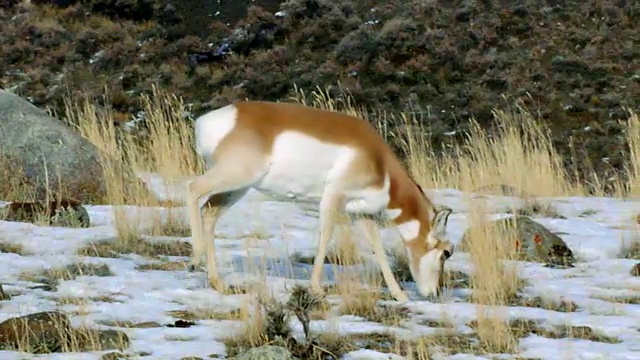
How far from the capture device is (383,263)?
7336 mm

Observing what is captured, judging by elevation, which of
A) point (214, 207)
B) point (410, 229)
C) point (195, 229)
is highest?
point (214, 207)

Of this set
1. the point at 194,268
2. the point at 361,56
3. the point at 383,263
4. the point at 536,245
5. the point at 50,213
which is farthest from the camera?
the point at 361,56

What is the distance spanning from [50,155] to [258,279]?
178 inches

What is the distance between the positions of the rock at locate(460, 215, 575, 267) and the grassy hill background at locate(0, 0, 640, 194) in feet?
48.6

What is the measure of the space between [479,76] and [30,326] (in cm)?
2510

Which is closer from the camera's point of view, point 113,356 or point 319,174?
point 113,356

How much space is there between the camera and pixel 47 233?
8.39 m

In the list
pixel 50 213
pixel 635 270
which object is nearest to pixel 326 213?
pixel 635 270

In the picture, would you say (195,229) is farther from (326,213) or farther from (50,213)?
(50,213)

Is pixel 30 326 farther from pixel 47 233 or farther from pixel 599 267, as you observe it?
pixel 599 267

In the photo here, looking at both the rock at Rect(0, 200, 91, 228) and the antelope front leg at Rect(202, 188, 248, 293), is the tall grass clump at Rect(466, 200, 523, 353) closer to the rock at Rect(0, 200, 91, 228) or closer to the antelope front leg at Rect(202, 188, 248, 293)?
the antelope front leg at Rect(202, 188, 248, 293)

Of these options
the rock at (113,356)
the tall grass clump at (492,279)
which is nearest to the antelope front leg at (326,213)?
the tall grass clump at (492,279)

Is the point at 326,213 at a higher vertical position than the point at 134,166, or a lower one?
lower

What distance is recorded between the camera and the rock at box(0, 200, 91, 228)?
350 inches
